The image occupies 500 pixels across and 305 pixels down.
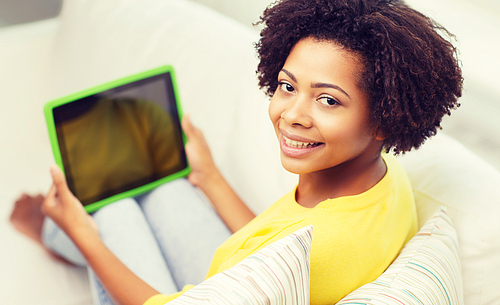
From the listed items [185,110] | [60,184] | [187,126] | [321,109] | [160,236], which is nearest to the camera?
[321,109]

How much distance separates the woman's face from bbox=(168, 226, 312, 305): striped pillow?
5.2 inches

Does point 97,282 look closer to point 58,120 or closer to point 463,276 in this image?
point 58,120

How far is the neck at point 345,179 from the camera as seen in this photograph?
2.33ft

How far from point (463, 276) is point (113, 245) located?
30.5 inches

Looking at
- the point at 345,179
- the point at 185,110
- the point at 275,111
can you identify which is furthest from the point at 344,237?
the point at 185,110

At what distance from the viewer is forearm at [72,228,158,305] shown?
871 millimetres

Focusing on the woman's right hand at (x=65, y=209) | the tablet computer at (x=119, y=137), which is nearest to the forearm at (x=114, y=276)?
the woman's right hand at (x=65, y=209)

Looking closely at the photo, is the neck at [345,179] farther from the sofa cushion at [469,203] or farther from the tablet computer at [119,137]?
the tablet computer at [119,137]

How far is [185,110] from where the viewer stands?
55.3 inches

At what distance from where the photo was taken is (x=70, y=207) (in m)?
1.04

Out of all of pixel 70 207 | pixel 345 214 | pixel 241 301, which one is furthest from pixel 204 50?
pixel 241 301

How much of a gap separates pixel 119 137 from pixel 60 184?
0.66 ft

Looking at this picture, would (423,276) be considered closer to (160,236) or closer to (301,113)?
(301,113)

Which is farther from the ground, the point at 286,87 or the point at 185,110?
the point at 286,87
